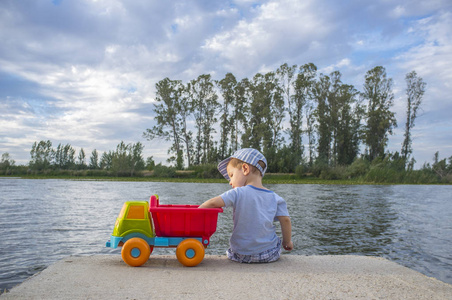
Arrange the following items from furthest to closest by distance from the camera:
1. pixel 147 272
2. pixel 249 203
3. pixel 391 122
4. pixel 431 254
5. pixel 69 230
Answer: pixel 391 122 < pixel 69 230 < pixel 431 254 < pixel 249 203 < pixel 147 272

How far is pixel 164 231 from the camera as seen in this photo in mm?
3572

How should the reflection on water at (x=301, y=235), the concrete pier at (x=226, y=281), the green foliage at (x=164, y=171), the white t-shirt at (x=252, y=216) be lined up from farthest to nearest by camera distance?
the green foliage at (x=164, y=171)
the reflection on water at (x=301, y=235)
the white t-shirt at (x=252, y=216)
the concrete pier at (x=226, y=281)

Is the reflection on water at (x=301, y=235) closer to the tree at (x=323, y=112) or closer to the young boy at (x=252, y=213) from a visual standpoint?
the young boy at (x=252, y=213)

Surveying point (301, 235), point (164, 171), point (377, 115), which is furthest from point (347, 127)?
point (301, 235)

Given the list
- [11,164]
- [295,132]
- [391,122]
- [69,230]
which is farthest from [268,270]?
[11,164]

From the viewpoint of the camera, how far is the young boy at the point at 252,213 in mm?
3533

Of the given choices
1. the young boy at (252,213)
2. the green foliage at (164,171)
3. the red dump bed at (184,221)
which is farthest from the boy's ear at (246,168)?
the green foliage at (164,171)

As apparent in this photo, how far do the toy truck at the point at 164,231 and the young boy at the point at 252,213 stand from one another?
0.24 m

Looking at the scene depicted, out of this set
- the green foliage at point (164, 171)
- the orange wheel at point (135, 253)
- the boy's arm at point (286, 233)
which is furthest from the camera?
the green foliage at point (164, 171)

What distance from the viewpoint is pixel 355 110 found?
143ft

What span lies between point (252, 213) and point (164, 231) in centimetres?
89

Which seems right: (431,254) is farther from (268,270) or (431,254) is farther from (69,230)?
(69,230)

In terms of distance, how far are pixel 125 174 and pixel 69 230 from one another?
3238 centimetres

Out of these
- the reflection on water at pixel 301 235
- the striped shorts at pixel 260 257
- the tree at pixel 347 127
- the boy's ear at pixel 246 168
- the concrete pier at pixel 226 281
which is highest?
the tree at pixel 347 127
